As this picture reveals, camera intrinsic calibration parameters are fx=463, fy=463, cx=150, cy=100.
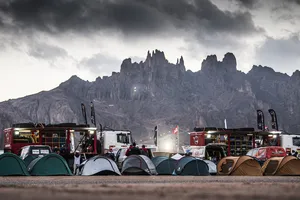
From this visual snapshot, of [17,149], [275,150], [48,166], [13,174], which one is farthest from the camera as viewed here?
[17,149]

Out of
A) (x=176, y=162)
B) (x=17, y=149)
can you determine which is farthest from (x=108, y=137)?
(x=176, y=162)

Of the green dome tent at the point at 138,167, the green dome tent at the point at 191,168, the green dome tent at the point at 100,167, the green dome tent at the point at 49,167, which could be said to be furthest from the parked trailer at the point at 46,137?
the green dome tent at the point at 100,167

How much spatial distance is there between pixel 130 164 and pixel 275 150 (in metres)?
13.6

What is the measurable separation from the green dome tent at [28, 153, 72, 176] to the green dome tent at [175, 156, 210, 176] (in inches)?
225

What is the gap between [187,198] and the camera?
5.56 m

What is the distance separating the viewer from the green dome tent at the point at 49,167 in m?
21.8

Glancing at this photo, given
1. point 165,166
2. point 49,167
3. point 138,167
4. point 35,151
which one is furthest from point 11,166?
point 165,166

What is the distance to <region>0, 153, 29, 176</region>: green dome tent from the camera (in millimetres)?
20750

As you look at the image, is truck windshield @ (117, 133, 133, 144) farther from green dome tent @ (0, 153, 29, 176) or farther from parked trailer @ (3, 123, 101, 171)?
green dome tent @ (0, 153, 29, 176)

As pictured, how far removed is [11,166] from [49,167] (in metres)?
1.89

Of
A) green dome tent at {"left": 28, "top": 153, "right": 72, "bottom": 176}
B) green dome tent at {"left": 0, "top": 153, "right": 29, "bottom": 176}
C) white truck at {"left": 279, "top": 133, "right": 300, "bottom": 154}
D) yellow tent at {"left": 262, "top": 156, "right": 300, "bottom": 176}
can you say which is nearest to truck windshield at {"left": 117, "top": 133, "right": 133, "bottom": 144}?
white truck at {"left": 279, "top": 133, "right": 300, "bottom": 154}

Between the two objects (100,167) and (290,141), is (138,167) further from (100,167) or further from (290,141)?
(290,141)

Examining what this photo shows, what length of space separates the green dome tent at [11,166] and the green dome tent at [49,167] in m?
0.84

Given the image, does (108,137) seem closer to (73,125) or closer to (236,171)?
(73,125)
